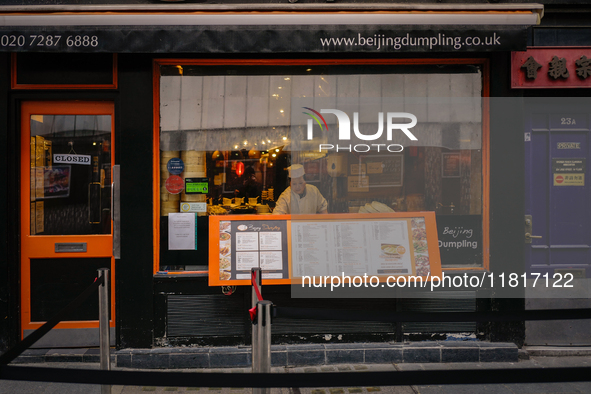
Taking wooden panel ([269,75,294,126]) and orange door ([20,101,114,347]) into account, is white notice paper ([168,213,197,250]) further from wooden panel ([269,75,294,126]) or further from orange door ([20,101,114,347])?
wooden panel ([269,75,294,126])

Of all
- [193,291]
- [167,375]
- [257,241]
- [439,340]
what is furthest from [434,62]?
[167,375]

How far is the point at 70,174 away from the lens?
15.0 ft

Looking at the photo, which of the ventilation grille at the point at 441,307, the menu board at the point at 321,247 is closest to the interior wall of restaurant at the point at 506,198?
the ventilation grille at the point at 441,307

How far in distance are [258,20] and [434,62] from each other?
2145mm

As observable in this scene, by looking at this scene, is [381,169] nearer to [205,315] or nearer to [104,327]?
[205,315]

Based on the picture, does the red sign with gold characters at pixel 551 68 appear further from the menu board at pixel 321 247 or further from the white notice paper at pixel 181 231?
the white notice paper at pixel 181 231

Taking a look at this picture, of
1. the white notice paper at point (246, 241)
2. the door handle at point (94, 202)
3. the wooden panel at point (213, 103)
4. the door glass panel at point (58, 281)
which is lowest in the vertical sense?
the door glass panel at point (58, 281)

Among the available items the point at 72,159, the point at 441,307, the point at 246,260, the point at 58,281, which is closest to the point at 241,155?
the point at 246,260

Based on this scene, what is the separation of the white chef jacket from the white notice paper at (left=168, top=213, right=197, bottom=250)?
1.02 metres

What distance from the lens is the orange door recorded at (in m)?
4.46

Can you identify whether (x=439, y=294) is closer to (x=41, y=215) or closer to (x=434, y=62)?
(x=434, y=62)

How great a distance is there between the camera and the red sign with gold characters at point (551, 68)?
14.6 ft

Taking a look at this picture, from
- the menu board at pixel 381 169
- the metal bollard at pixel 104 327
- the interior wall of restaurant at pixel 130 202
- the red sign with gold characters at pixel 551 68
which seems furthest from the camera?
the menu board at pixel 381 169

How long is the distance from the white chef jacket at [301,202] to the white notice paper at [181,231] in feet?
3.33
